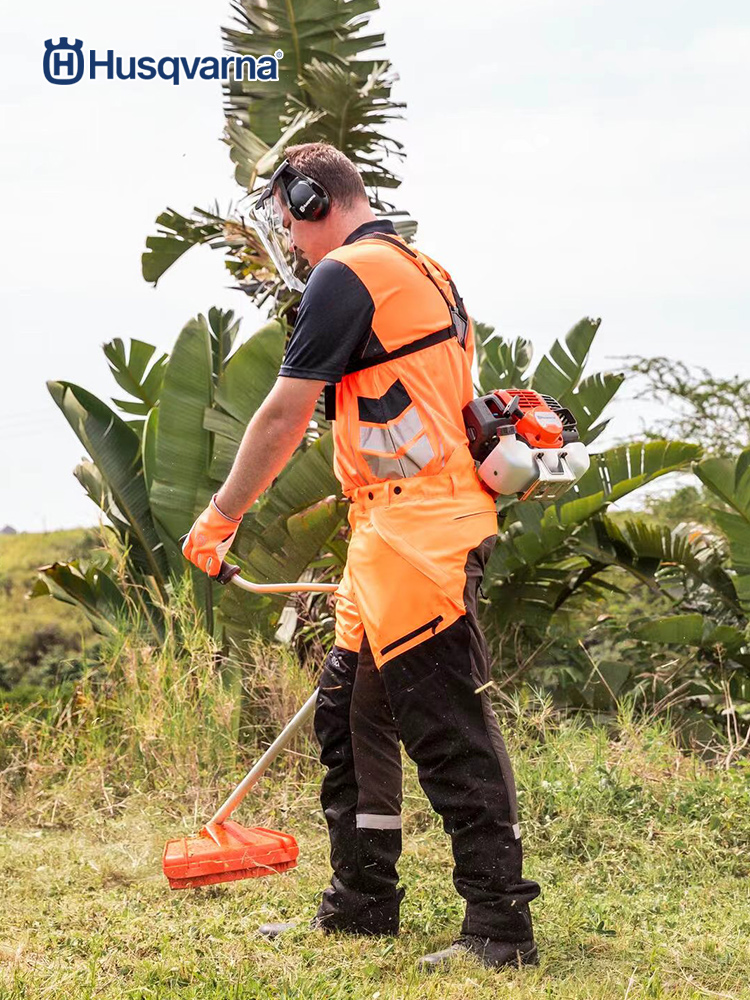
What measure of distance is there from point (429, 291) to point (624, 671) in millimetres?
4566

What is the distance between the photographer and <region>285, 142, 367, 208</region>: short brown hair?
12.2ft

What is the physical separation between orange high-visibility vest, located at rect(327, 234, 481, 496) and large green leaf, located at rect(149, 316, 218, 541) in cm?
400

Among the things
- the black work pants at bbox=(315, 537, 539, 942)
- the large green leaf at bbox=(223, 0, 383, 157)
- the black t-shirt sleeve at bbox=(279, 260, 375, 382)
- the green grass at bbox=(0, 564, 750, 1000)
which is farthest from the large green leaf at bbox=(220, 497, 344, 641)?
the large green leaf at bbox=(223, 0, 383, 157)

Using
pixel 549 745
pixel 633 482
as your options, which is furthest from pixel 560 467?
pixel 633 482

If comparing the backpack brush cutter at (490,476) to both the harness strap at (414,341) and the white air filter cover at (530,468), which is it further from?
the harness strap at (414,341)

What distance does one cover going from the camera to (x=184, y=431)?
7492 millimetres

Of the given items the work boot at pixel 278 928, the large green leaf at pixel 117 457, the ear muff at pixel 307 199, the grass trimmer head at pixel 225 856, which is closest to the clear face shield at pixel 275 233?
the ear muff at pixel 307 199

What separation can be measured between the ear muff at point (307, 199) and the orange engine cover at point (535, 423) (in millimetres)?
814

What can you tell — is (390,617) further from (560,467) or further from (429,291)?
(429,291)

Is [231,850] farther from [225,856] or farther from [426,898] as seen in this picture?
[426,898]

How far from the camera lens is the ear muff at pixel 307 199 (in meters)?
3.69

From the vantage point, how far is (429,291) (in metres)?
3.56

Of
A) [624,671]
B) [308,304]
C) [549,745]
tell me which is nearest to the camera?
[308,304]

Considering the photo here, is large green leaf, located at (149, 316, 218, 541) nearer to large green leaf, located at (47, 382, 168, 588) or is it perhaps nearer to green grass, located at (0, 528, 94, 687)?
large green leaf, located at (47, 382, 168, 588)
